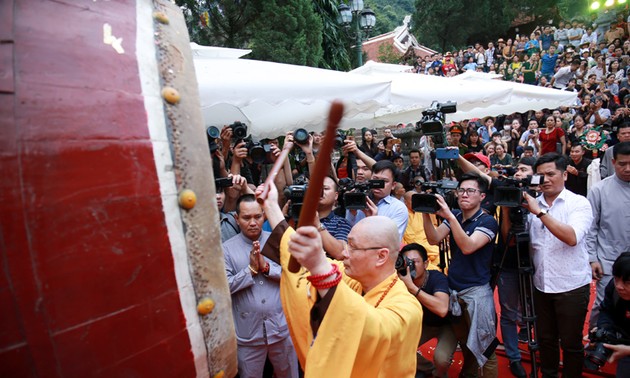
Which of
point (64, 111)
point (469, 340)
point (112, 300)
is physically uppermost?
point (64, 111)

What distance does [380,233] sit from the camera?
2.17 meters

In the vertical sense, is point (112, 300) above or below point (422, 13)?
below

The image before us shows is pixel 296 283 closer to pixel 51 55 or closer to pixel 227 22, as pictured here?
pixel 51 55

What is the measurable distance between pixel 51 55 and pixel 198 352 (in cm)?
70

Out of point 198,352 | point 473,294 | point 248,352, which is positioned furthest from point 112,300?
point 473,294

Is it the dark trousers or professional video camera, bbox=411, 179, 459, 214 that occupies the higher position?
professional video camera, bbox=411, 179, 459, 214

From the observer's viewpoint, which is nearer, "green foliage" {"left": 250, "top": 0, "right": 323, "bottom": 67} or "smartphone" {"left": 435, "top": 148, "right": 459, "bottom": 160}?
"smartphone" {"left": 435, "top": 148, "right": 459, "bottom": 160}

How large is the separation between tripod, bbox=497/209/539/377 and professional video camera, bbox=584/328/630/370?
0.59m

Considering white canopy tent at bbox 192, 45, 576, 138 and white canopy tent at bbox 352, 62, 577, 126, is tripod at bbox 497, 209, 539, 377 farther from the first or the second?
white canopy tent at bbox 352, 62, 577, 126

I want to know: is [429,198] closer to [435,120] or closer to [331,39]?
[435,120]

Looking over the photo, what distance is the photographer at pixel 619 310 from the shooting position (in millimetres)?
2842

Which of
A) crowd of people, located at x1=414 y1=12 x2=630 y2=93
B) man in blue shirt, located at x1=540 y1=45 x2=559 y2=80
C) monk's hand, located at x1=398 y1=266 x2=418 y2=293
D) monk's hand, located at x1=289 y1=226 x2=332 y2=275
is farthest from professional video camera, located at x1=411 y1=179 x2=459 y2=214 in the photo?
man in blue shirt, located at x1=540 y1=45 x2=559 y2=80

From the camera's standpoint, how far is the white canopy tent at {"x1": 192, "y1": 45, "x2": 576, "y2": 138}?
3.74 m

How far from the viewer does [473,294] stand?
355cm
